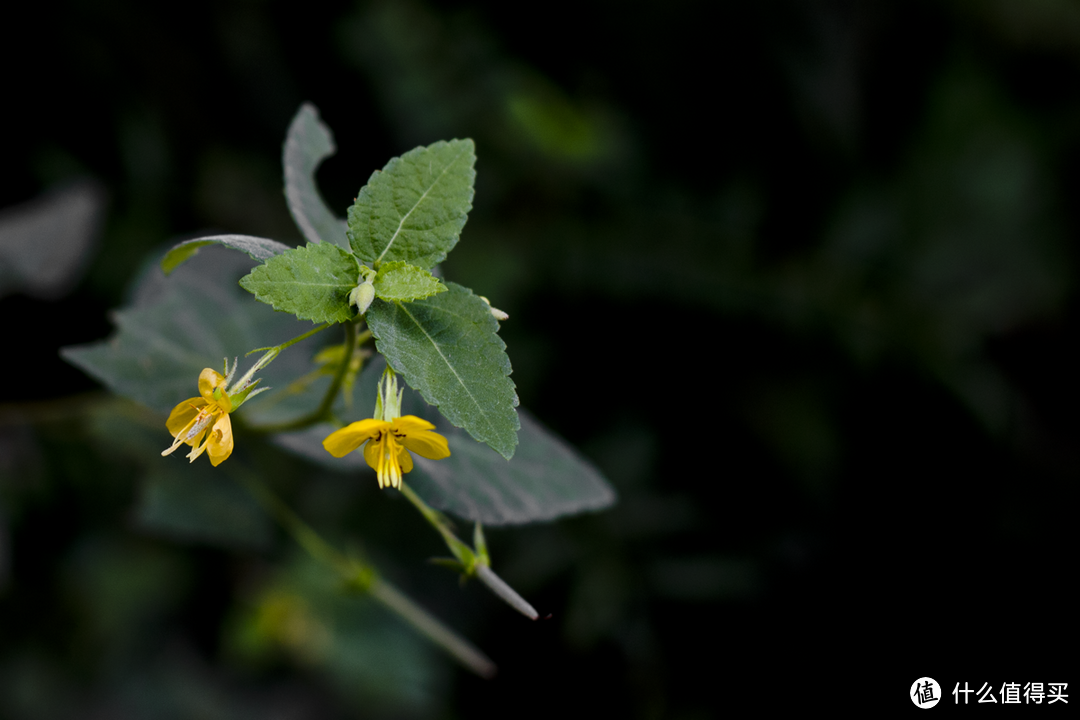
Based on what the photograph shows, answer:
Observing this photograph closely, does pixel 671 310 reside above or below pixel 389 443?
above

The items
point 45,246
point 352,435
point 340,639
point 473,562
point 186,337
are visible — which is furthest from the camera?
point 340,639

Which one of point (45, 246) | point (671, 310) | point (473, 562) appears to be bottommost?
point (473, 562)

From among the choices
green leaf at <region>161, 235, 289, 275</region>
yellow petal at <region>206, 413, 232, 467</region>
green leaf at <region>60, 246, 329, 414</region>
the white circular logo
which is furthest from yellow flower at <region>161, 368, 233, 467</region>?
the white circular logo

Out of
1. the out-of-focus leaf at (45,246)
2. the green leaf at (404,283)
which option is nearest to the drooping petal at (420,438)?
the green leaf at (404,283)

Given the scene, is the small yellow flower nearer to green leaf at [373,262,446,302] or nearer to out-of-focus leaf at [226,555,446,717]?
green leaf at [373,262,446,302]

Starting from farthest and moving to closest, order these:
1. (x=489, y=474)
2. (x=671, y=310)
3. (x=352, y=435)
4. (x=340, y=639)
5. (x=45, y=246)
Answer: (x=671, y=310) < (x=340, y=639) < (x=45, y=246) < (x=489, y=474) < (x=352, y=435)

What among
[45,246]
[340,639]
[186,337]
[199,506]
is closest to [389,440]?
[186,337]

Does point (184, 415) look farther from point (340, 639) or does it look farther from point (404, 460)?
point (340, 639)

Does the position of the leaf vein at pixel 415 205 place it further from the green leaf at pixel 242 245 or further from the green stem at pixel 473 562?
the green stem at pixel 473 562
